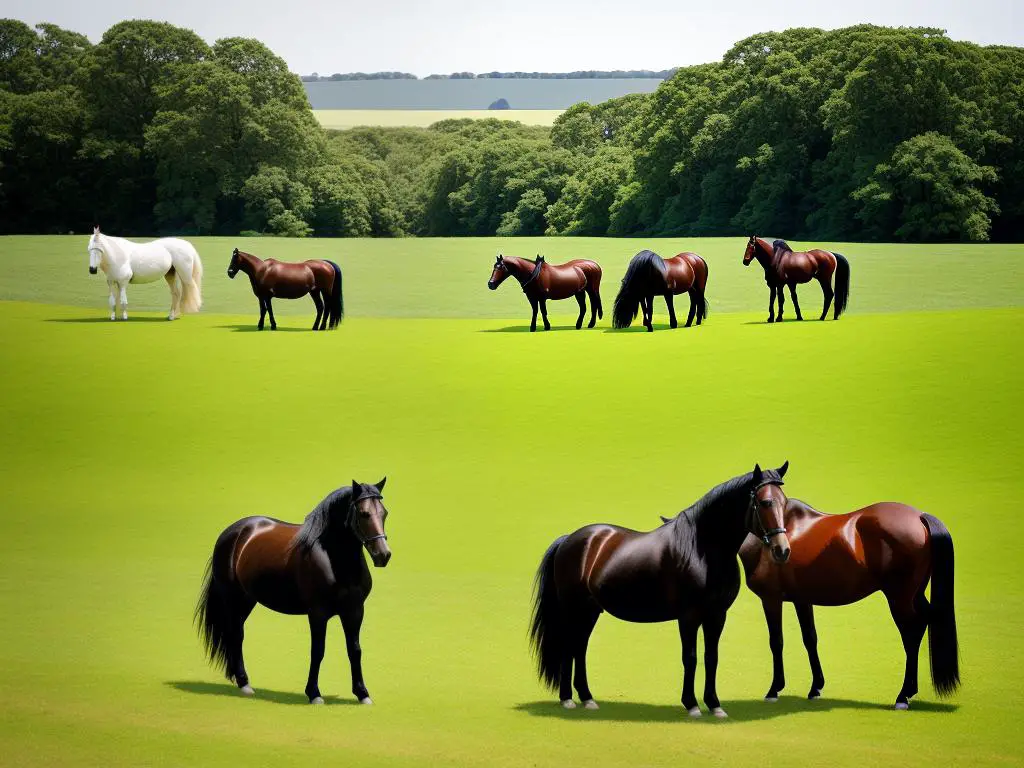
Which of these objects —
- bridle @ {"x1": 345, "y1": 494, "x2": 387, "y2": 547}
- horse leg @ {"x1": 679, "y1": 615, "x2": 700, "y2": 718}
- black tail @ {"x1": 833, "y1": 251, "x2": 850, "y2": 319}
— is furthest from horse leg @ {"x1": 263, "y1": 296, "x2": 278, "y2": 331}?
horse leg @ {"x1": 679, "y1": 615, "x2": 700, "y2": 718}

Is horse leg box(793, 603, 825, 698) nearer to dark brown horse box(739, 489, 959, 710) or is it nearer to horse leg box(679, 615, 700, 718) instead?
dark brown horse box(739, 489, 959, 710)

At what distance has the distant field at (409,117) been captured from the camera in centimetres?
7931

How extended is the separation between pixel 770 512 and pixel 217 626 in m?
3.66

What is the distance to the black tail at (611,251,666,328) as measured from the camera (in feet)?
75.2

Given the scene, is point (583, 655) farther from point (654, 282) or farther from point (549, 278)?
point (549, 278)

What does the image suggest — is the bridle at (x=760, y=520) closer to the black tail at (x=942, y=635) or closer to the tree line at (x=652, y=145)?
the black tail at (x=942, y=635)

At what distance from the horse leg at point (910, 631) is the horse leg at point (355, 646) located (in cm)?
331

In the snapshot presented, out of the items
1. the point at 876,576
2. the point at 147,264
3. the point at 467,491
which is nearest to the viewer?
the point at 876,576

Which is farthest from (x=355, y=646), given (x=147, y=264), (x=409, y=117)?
(x=409, y=117)

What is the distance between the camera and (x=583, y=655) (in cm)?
819

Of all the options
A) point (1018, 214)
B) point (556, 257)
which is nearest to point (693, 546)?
point (556, 257)

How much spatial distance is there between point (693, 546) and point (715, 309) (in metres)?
20.9

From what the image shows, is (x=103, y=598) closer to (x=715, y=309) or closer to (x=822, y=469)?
(x=822, y=469)

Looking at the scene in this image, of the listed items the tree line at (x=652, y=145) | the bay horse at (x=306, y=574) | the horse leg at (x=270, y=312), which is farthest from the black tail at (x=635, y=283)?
the tree line at (x=652, y=145)
